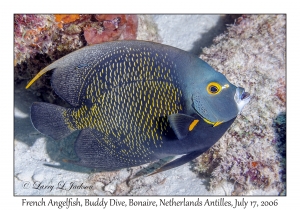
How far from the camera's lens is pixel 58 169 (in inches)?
145

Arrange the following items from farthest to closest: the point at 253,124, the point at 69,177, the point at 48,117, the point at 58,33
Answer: the point at 69,177 < the point at 58,33 < the point at 253,124 < the point at 48,117

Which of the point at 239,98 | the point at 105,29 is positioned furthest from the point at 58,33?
the point at 239,98

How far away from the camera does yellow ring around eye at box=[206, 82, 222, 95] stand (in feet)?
6.87

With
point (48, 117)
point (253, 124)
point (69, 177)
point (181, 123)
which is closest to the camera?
point (181, 123)

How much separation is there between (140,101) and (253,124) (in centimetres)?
175

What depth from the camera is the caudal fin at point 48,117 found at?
2414 millimetres

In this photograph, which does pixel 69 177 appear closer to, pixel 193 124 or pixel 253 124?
pixel 193 124

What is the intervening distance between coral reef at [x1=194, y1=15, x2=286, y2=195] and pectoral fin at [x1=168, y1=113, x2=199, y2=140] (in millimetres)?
1259

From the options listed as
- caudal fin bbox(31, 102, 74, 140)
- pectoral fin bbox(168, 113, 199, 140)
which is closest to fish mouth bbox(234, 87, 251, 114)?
pectoral fin bbox(168, 113, 199, 140)

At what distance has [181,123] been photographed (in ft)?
6.75

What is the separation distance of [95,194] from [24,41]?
7.35ft

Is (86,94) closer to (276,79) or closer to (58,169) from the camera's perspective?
(58,169)

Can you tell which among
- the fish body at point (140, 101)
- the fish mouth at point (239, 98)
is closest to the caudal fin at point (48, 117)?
the fish body at point (140, 101)
